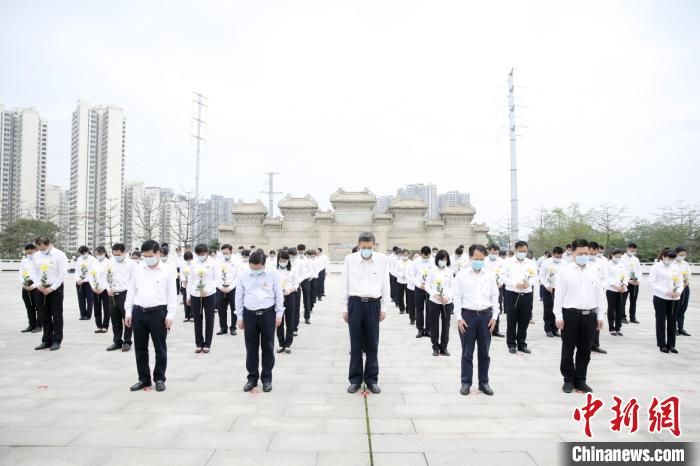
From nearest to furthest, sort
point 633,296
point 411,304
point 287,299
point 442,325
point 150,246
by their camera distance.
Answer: point 150,246 → point 442,325 → point 287,299 → point 633,296 → point 411,304

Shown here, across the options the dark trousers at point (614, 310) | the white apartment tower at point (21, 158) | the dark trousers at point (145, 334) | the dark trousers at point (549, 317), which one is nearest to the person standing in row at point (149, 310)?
the dark trousers at point (145, 334)

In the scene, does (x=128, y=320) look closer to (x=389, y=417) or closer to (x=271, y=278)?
(x=271, y=278)

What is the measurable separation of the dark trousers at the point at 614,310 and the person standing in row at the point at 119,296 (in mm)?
9117

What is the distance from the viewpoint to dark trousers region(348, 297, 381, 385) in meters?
5.13

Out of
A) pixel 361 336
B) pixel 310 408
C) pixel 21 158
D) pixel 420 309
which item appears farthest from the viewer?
pixel 21 158

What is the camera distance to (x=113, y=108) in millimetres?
44469

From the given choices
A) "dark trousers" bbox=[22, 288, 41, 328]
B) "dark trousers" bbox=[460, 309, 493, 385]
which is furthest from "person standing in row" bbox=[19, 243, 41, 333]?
"dark trousers" bbox=[460, 309, 493, 385]

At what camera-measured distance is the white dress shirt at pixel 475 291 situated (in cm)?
511

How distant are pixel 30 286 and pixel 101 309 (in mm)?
1667

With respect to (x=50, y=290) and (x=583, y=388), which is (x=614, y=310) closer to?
(x=583, y=388)

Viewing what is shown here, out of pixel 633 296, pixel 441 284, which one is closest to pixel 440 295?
pixel 441 284

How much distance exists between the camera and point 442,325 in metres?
7.18

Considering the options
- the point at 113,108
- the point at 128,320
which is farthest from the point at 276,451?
the point at 113,108

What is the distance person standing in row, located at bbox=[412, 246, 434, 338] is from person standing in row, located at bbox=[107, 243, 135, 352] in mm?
5231
